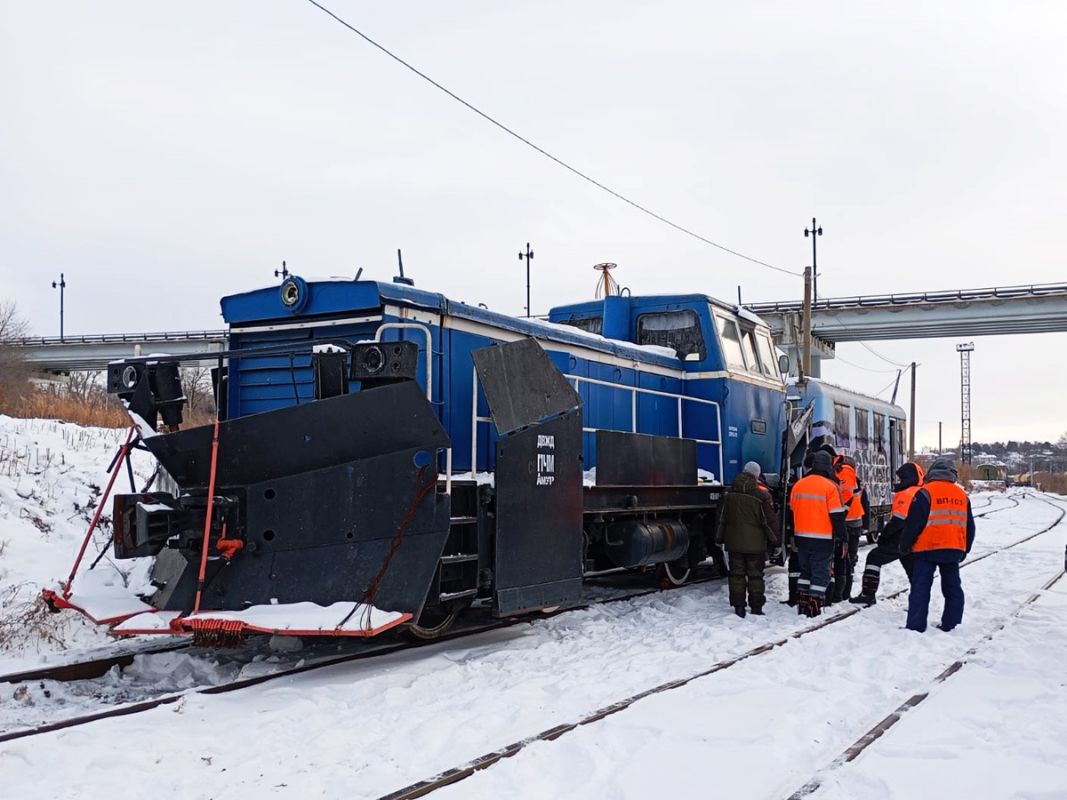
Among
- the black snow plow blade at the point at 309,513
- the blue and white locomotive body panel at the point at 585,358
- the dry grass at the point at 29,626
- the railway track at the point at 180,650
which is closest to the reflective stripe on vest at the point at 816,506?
the railway track at the point at 180,650

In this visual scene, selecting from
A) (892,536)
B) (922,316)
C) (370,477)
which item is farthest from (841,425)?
(922,316)

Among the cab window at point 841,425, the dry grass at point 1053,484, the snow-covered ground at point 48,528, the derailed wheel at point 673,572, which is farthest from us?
the dry grass at point 1053,484

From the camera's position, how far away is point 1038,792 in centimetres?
394

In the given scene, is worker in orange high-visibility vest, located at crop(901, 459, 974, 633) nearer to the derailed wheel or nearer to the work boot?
the work boot

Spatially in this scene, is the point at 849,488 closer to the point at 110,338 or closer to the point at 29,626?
the point at 29,626

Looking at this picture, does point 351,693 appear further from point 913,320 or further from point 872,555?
point 913,320

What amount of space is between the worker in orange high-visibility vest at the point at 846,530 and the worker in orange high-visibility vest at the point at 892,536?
8.1 inches

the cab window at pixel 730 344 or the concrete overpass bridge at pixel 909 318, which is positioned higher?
the concrete overpass bridge at pixel 909 318

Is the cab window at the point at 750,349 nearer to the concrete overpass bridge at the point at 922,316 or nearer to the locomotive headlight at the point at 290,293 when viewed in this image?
the locomotive headlight at the point at 290,293

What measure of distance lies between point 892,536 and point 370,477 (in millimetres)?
5473

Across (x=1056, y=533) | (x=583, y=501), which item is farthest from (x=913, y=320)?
(x=583, y=501)

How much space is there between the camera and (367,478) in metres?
6.07

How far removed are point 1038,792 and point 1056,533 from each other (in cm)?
1816

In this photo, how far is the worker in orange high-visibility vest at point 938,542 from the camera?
7.88 meters
